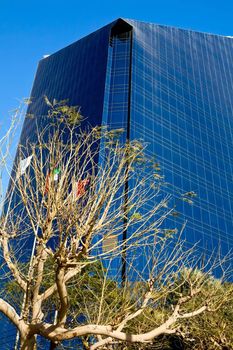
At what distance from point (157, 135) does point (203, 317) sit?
99.1ft

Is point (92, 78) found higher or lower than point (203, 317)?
higher

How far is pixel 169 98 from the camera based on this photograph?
48.3m

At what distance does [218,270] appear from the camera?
3791 centimetres

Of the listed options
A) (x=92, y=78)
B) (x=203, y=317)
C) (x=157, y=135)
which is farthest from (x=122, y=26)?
(x=203, y=317)

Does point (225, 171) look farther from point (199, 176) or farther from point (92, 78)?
point (92, 78)

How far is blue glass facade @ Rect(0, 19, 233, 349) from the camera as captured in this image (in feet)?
137

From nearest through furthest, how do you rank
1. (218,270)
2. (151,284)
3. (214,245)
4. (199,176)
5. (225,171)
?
(151,284)
(218,270)
(214,245)
(199,176)
(225,171)

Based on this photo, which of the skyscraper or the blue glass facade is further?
the skyscraper

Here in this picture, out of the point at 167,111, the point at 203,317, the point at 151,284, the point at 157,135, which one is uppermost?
the point at 167,111

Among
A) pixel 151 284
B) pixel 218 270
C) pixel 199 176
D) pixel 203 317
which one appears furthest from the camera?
pixel 199 176

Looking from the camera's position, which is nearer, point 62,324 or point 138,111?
point 62,324

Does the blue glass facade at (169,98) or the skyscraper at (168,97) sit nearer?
the blue glass facade at (169,98)

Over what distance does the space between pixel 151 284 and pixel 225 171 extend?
4413cm

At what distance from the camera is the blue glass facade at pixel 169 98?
41844 millimetres
